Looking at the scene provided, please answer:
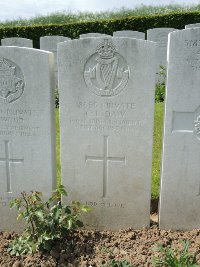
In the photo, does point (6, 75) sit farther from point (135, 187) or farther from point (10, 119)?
point (135, 187)

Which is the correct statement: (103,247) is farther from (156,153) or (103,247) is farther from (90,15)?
(90,15)

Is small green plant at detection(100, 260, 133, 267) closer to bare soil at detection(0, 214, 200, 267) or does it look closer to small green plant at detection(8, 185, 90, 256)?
bare soil at detection(0, 214, 200, 267)

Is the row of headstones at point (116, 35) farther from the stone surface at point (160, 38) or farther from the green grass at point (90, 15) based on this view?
the green grass at point (90, 15)

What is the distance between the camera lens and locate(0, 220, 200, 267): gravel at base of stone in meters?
3.15

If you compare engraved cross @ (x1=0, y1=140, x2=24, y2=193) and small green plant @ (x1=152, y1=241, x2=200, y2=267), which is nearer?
small green plant @ (x1=152, y1=241, x2=200, y2=267)

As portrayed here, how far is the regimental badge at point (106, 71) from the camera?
3170mm

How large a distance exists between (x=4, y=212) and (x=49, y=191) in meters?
0.55

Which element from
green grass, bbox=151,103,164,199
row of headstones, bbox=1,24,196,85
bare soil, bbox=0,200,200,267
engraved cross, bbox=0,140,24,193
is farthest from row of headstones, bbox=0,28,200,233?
row of headstones, bbox=1,24,196,85

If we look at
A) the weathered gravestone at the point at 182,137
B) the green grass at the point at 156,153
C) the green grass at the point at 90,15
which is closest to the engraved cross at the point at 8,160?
the green grass at the point at 156,153

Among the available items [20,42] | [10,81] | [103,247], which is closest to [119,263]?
[103,247]

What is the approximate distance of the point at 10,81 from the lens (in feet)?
10.8

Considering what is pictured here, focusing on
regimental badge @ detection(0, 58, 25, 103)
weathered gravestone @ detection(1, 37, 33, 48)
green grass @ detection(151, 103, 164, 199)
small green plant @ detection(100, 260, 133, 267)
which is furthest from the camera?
weathered gravestone @ detection(1, 37, 33, 48)

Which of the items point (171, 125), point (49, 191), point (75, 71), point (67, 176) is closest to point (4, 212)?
point (49, 191)

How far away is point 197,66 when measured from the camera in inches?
123
